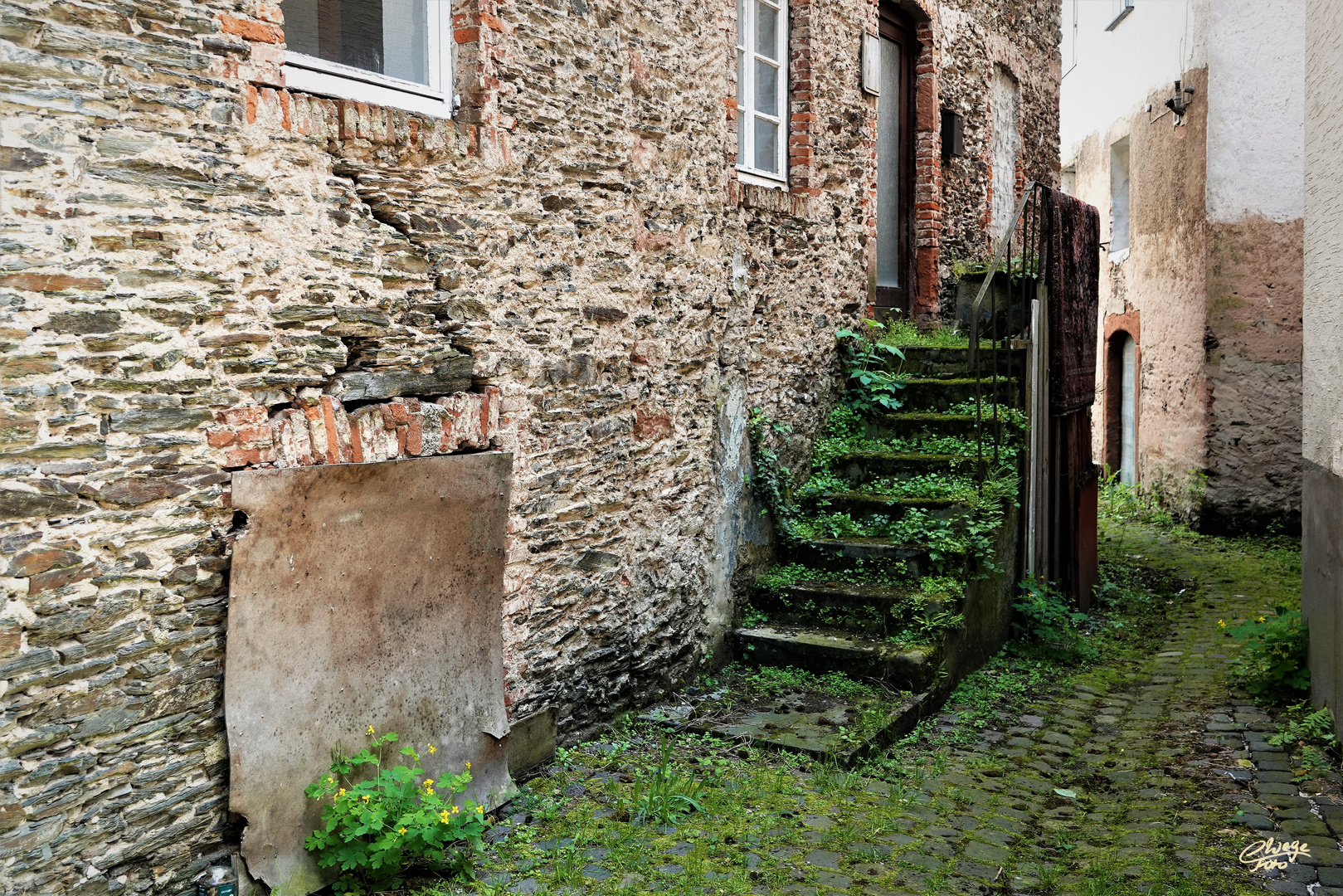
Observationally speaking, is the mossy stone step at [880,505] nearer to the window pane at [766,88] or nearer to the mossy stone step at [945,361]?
the mossy stone step at [945,361]

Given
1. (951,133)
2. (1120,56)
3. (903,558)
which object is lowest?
(903,558)

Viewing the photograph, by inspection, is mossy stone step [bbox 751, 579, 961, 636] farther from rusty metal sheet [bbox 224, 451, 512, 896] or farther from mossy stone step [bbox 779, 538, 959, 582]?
rusty metal sheet [bbox 224, 451, 512, 896]

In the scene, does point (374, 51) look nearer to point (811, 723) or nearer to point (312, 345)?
point (312, 345)

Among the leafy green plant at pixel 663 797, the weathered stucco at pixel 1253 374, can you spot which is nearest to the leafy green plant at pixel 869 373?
the leafy green plant at pixel 663 797

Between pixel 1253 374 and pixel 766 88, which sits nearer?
pixel 766 88

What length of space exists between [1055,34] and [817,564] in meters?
8.34

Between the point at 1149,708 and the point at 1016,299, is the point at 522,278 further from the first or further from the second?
the point at 1016,299

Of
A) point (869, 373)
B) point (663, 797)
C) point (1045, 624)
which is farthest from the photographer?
point (869, 373)

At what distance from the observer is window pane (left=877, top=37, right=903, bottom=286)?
889cm

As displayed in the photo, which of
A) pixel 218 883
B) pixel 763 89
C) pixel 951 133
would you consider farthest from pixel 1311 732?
pixel 951 133

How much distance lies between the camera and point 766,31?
6.69 metres

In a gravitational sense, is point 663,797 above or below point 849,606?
below

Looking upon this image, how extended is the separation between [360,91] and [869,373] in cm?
447

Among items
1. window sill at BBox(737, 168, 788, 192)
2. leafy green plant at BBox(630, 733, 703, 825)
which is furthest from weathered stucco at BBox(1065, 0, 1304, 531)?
leafy green plant at BBox(630, 733, 703, 825)
